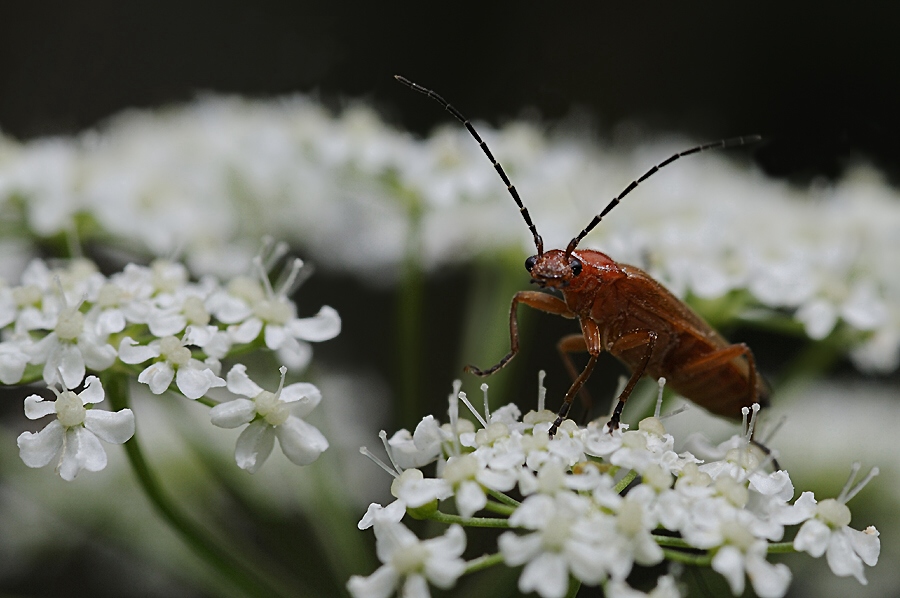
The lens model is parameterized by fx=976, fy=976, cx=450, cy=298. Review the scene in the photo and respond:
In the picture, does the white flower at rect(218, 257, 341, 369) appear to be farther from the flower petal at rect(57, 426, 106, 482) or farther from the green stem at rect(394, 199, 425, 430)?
the green stem at rect(394, 199, 425, 430)

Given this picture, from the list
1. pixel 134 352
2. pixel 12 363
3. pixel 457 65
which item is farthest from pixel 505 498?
pixel 457 65

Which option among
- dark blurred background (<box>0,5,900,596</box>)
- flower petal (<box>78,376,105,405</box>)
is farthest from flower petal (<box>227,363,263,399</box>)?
dark blurred background (<box>0,5,900,596</box>)

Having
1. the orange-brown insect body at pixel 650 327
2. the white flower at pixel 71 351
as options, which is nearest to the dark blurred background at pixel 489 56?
the orange-brown insect body at pixel 650 327

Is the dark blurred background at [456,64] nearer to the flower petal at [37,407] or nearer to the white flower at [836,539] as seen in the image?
the flower petal at [37,407]

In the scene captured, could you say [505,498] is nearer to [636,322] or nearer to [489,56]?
[636,322]

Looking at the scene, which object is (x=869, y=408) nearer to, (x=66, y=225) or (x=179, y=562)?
(x=179, y=562)

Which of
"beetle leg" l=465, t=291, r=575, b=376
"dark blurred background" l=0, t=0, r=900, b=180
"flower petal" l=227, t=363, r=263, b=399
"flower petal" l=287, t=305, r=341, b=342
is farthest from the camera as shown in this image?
"dark blurred background" l=0, t=0, r=900, b=180
